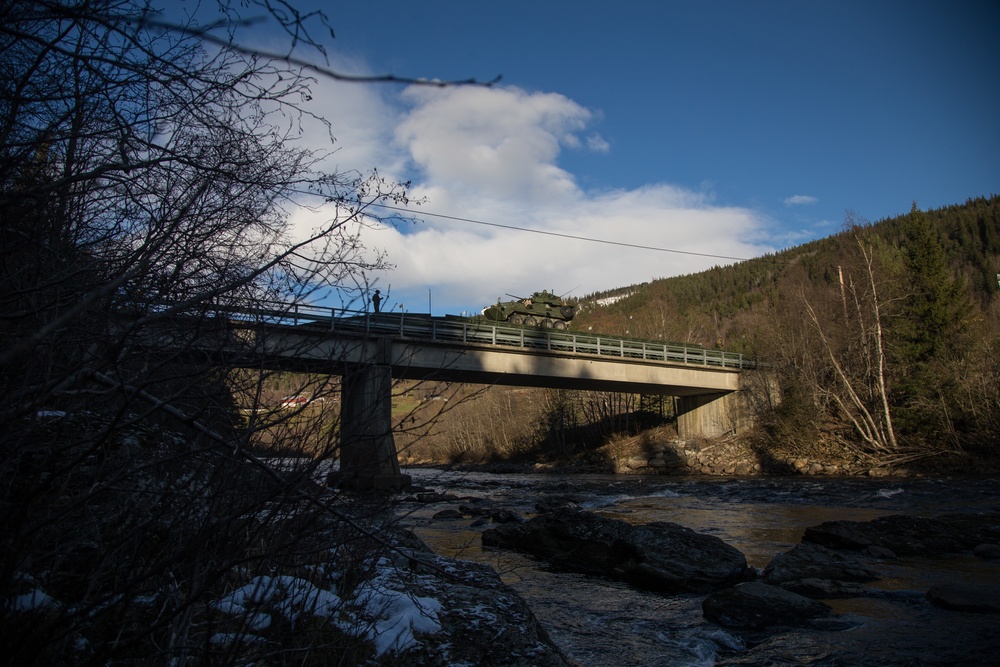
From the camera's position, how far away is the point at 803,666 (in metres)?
5.65

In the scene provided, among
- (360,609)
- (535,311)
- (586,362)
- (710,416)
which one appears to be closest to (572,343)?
(586,362)

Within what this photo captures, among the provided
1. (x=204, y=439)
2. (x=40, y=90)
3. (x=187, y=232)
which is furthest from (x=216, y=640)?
(x=40, y=90)

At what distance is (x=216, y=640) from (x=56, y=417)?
4.38 feet

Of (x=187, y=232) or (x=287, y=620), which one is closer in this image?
(x=187, y=232)

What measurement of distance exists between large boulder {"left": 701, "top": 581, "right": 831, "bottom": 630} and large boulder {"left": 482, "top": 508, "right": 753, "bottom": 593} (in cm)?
115

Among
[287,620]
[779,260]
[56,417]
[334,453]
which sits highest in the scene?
[779,260]

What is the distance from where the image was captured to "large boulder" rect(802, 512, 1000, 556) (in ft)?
33.8

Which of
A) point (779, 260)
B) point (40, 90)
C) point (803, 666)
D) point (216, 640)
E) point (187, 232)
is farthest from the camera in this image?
point (779, 260)

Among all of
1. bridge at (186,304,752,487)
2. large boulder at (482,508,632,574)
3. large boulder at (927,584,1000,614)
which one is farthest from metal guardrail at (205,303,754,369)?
large boulder at (927,584,1000,614)

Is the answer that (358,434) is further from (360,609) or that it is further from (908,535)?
(908,535)

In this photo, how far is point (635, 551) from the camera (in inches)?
367

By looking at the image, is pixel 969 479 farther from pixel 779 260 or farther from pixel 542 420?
pixel 779 260

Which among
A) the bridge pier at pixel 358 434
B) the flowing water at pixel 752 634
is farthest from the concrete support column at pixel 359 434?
the flowing water at pixel 752 634

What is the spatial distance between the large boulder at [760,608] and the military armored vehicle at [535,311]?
1149 inches
